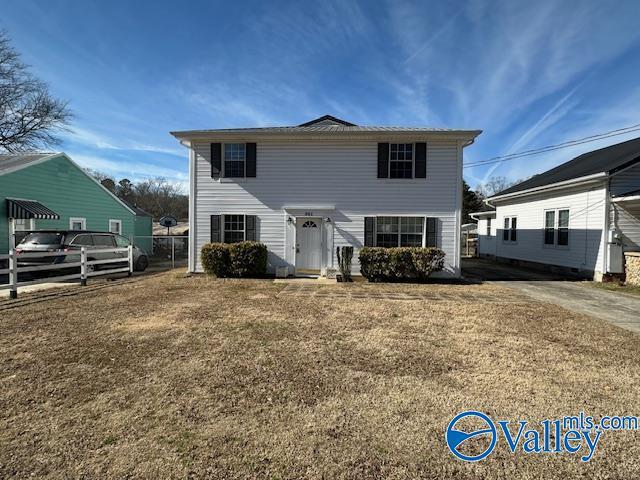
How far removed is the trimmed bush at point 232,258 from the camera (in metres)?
10.6

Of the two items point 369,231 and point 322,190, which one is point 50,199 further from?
point 369,231

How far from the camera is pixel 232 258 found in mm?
10539

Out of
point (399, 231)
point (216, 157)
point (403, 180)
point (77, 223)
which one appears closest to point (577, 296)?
point (399, 231)

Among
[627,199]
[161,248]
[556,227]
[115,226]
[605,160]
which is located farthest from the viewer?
[161,248]

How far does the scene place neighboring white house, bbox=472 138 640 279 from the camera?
1045cm

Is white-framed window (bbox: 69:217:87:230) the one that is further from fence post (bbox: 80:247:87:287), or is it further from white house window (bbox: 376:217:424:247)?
white house window (bbox: 376:217:424:247)

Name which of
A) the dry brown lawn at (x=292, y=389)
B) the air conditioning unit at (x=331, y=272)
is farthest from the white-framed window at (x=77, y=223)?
the air conditioning unit at (x=331, y=272)

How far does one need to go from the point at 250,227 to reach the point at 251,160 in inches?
93.5

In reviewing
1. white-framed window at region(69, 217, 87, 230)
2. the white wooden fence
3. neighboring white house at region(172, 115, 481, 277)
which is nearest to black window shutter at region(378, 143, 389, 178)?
neighboring white house at region(172, 115, 481, 277)

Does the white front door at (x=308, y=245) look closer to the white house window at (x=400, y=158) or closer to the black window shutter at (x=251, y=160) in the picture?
the black window shutter at (x=251, y=160)

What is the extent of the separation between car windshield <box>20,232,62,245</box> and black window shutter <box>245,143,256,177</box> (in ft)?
20.3

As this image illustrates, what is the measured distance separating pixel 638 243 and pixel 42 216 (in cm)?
2211

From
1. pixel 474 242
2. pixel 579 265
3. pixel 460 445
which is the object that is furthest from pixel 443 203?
pixel 474 242

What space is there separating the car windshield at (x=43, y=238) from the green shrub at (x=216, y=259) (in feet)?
14.0
